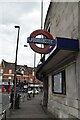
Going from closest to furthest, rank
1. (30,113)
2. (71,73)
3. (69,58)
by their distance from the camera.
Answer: (71,73), (69,58), (30,113)

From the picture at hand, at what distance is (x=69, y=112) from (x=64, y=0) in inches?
221

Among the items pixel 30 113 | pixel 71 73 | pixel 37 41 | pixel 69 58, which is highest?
pixel 37 41

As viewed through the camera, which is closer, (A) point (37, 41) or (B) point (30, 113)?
(A) point (37, 41)

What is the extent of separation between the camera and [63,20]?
13.0 metres

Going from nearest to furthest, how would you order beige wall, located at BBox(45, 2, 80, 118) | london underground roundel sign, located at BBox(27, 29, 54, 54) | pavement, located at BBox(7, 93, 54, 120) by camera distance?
beige wall, located at BBox(45, 2, 80, 118)
london underground roundel sign, located at BBox(27, 29, 54, 54)
pavement, located at BBox(7, 93, 54, 120)

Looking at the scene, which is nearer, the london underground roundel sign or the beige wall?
the beige wall

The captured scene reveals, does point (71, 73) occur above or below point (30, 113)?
above

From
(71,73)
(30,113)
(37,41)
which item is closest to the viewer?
(37,41)

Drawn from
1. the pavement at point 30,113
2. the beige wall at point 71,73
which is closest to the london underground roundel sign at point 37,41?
the beige wall at point 71,73

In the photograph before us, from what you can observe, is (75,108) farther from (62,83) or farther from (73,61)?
(62,83)

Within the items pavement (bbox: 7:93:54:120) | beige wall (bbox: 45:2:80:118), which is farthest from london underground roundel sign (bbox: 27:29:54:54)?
pavement (bbox: 7:93:54:120)

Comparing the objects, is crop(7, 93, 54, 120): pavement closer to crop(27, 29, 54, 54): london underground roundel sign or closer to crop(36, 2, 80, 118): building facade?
crop(36, 2, 80, 118): building facade

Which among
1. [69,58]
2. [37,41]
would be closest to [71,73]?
[69,58]

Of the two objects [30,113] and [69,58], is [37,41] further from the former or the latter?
[30,113]
